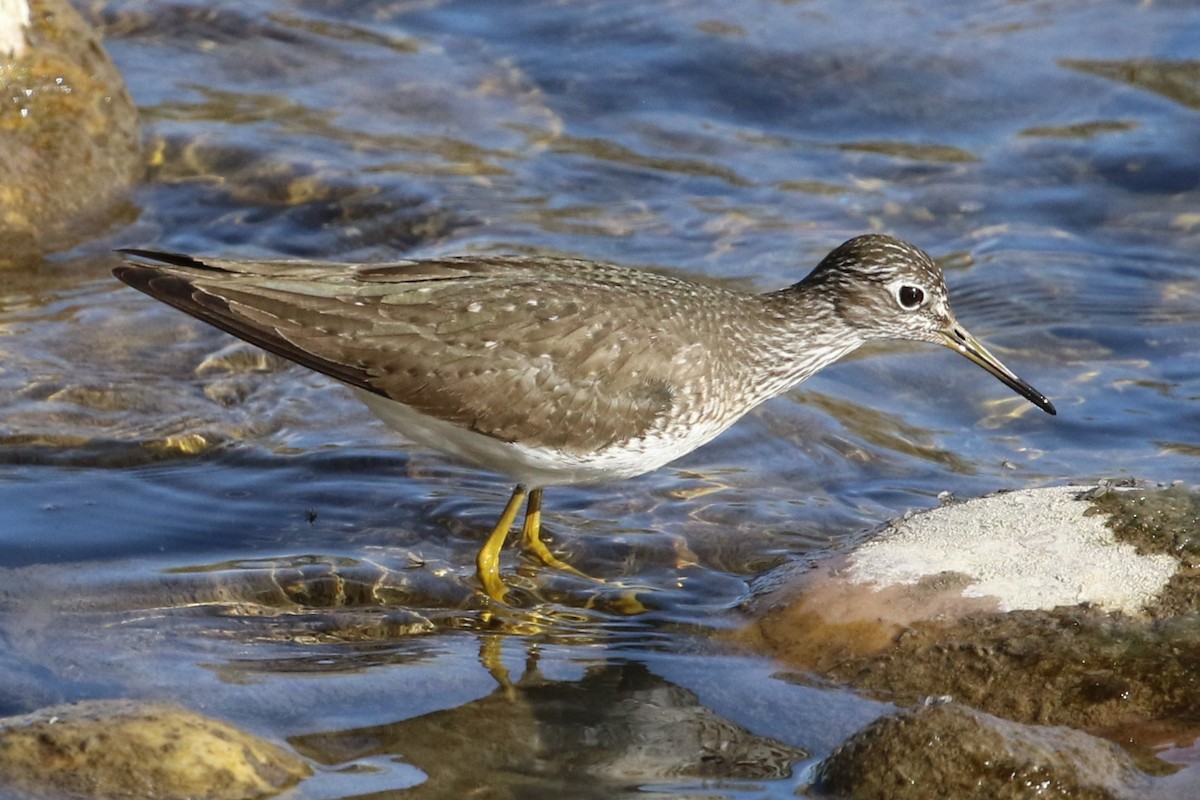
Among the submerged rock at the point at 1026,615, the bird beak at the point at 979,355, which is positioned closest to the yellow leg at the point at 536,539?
the submerged rock at the point at 1026,615

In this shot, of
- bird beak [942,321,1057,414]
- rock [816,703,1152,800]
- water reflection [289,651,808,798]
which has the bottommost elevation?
water reflection [289,651,808,798]

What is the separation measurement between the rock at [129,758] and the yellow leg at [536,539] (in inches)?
98.2

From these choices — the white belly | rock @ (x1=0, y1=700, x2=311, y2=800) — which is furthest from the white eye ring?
rock @ (x1=0, y1=700, x2=311, y2=800)

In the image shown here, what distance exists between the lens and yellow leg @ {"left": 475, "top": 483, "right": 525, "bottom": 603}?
7.01 metres

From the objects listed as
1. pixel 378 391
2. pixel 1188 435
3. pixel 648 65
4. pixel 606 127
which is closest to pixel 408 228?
pixel 606 127

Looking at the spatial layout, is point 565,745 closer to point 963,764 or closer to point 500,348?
point 963,764

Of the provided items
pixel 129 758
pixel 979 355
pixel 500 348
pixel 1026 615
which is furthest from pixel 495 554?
pixel 979 355

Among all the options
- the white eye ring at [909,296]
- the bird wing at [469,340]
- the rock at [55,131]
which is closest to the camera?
the bird wing at [469,340]

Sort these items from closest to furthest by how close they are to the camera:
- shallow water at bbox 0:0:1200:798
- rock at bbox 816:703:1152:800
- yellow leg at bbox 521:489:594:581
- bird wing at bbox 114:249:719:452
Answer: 1. rock at bbox 816:703:1152:800
2. shallow water at bbox 0:0:1200:798
3. bird wing at bbox 114:249:719:452
4. yellow leg at bbox 521:489:594:581

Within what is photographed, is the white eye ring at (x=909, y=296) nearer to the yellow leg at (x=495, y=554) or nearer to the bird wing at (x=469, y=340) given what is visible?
the bird wing at (x=469, y=340)

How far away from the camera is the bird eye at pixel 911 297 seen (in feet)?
25.5

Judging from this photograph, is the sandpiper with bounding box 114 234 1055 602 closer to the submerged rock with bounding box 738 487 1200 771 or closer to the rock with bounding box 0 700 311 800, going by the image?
the submerged rock with bounding box 738 487 1200 771

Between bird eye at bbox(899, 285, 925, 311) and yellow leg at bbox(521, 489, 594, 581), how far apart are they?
2049 mm

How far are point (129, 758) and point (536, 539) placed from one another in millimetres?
2942
